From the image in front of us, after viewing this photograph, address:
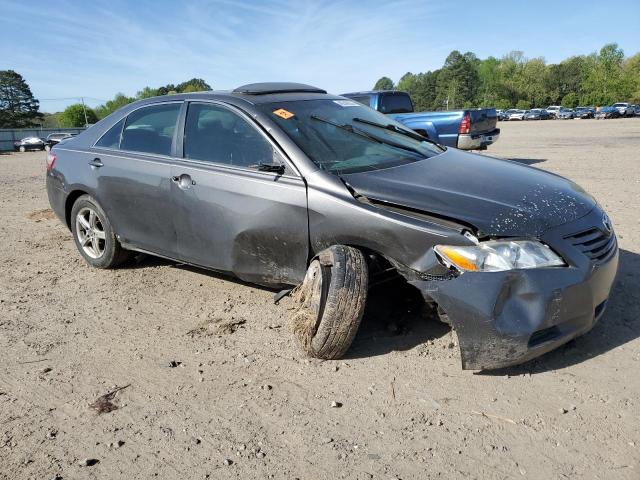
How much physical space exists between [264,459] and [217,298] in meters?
2.06

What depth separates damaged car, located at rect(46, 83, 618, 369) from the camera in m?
2.81

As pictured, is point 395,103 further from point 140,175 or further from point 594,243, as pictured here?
point 594,243

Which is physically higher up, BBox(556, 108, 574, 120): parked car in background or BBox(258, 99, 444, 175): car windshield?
BBox(258, 99, 444, 175): car windshield

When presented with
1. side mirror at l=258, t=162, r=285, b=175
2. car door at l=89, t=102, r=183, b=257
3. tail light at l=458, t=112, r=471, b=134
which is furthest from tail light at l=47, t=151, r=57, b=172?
tail light at l=458, t=112, r=471, b=134

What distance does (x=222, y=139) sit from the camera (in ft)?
13.1

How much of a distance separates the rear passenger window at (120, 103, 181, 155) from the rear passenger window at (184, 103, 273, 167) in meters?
0.21

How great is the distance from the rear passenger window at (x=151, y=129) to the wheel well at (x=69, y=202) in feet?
2.54

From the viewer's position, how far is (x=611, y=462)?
7.57 ft

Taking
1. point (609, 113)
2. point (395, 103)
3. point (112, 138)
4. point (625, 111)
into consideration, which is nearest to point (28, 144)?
point (395, 103)

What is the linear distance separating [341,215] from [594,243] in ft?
4.80

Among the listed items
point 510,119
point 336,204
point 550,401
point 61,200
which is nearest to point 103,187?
point 61,200

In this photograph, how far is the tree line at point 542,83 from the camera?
87.2m

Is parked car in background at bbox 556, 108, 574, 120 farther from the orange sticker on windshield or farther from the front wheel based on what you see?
the front wheel

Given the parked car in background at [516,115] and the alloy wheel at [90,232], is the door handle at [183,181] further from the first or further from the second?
the parked car in background at [516,115]
